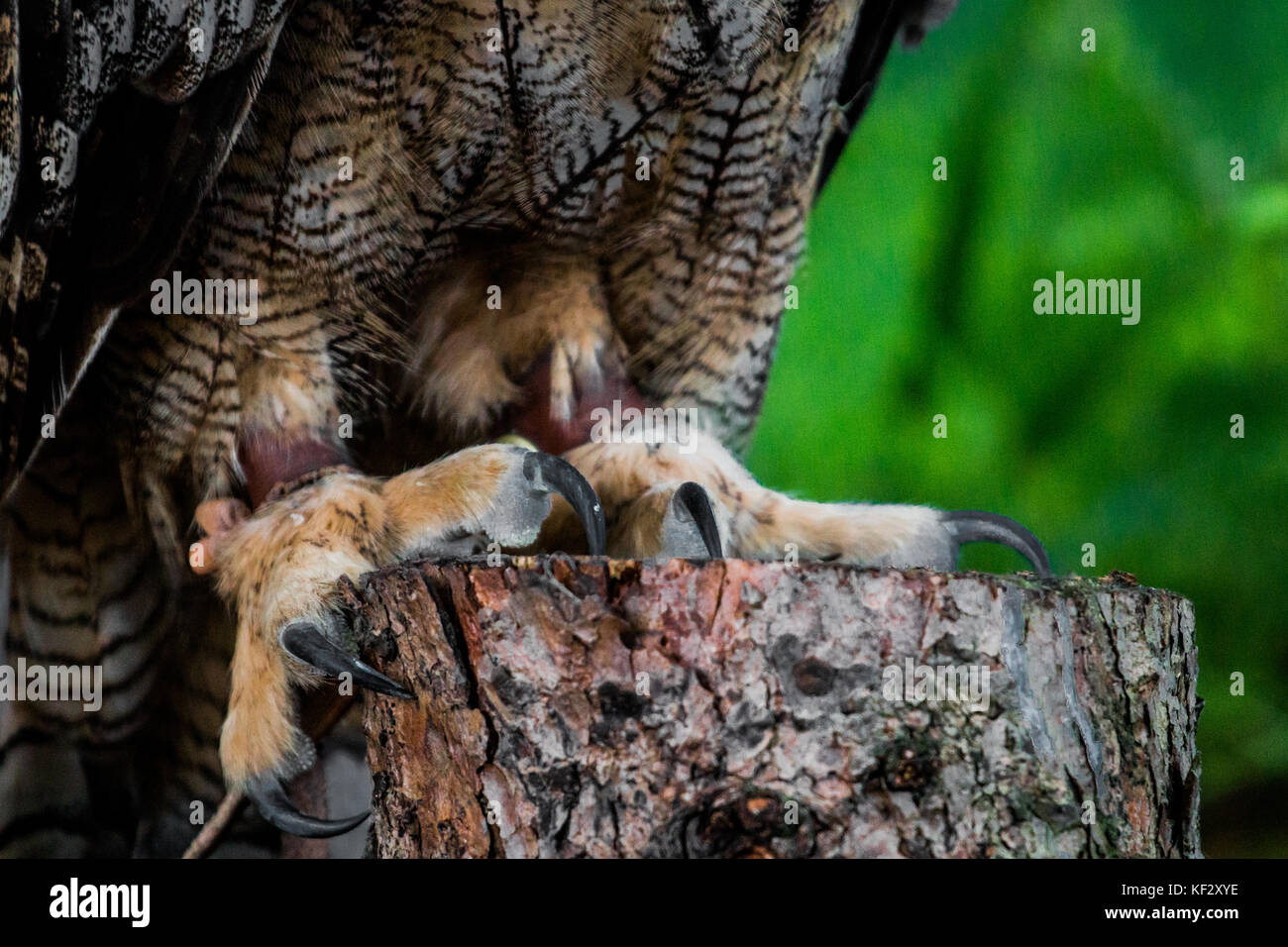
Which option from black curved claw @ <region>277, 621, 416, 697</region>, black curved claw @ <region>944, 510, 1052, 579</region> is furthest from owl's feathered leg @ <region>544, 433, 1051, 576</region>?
black curved claw @ <region>277, 621, 416, 697</region>

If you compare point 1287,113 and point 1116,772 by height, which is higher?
point 1287,113

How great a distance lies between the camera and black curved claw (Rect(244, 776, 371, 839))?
94cm

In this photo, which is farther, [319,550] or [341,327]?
[341,327]

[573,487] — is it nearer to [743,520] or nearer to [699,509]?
[699,509]

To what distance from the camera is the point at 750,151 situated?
1266 mm

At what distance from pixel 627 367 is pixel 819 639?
25.8 inches

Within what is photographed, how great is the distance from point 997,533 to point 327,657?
583 millimetres

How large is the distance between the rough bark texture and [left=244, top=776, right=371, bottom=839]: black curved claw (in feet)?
0.41

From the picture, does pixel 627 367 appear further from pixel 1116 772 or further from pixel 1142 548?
pixel 1142 548

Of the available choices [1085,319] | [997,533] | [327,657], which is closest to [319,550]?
[327,657]

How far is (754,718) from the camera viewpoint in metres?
0.78

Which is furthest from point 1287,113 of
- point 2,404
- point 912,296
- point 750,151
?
point 2,404

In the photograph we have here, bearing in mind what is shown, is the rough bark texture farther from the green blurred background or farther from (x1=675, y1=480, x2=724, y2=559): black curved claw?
the green blurred background

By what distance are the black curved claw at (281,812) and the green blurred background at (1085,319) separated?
1205 millimetres
